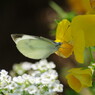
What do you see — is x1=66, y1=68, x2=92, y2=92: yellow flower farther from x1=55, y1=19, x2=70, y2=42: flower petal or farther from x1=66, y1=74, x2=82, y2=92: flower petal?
x1=55, y1=19, x2=70, y2=42: flower petal

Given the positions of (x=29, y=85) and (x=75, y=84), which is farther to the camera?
(x=29, y=85)

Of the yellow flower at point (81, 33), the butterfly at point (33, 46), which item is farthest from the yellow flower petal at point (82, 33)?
the butterfly at point (33, 46)

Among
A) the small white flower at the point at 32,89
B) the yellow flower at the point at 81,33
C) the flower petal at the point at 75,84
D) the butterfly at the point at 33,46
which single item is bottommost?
the small white flower at the point at 32,89

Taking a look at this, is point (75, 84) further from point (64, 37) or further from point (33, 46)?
point (33, 46)

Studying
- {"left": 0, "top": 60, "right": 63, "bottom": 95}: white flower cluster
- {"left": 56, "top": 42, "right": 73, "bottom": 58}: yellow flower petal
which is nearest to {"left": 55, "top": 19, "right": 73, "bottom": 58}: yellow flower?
{"left": 56, "top": 42, "right": 73, "bottom": 58}: yellow flower petal

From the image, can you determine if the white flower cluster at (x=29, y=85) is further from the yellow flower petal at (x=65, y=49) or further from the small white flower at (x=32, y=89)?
the yellow flower petal at (x=65, y=49)

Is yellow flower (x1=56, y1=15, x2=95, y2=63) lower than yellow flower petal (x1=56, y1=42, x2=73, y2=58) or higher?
higher

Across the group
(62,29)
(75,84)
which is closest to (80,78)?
(75,84)

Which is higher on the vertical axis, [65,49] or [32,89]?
[65,49]

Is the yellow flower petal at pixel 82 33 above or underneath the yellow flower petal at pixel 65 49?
above
